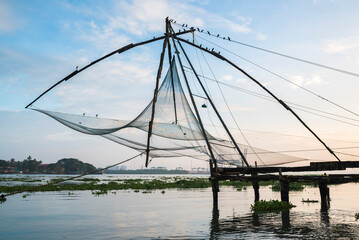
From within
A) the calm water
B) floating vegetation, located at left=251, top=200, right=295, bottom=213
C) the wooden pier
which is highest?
the wooden pier

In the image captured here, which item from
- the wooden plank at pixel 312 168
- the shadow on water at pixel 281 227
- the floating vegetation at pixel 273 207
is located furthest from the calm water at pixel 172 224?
the wooden plank at pixel 312 168

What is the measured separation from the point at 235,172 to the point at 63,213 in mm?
10551

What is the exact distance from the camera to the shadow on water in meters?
11.3

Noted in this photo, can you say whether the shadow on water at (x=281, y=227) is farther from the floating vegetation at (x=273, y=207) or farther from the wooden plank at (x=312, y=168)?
the wooden plank at (x=312, y=168)

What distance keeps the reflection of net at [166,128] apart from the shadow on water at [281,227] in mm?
3867

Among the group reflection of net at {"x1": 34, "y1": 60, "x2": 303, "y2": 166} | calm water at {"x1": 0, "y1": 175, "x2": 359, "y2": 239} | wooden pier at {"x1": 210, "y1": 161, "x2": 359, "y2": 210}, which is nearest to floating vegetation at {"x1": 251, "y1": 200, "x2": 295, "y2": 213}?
wooden pier at {"x1": 210, "y1": 161, "x2": 359, "y2": 210}

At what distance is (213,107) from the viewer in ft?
54.6

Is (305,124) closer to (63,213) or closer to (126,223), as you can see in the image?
(126,223)

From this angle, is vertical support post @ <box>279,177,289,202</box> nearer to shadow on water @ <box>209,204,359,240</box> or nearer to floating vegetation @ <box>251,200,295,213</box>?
floating vegetation @ <box>251,200,295,213</box>

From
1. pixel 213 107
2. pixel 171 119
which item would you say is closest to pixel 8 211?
pixel 171 119

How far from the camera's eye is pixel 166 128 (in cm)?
1639

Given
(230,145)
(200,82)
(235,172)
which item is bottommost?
(235,172)

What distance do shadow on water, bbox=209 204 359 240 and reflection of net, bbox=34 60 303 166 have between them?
3867 mm

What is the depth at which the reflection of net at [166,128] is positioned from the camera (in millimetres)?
15164
